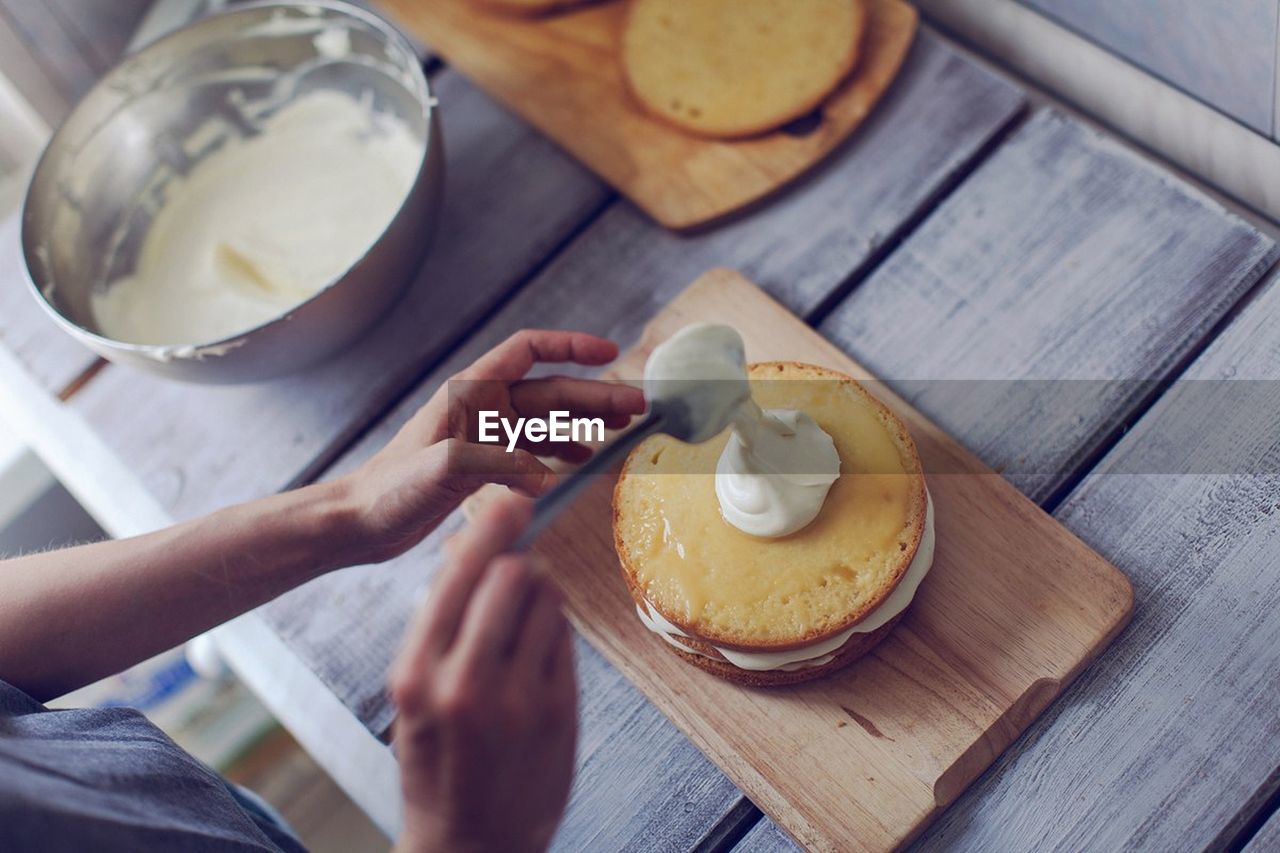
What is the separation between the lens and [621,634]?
3.23ft

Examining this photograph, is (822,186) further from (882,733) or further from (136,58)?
(136,58)

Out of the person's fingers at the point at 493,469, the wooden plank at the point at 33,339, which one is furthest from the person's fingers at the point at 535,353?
the wooden plank at the point at 33,339

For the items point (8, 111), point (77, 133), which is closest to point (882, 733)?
point (77, 133)

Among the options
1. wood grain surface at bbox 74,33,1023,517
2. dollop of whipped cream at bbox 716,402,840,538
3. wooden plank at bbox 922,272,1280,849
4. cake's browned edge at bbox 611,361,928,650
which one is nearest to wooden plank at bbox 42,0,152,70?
wood grain surface at bbox 74,33,1023,517

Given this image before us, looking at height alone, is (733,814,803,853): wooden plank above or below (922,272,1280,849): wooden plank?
above

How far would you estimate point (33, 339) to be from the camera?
1.33 metres

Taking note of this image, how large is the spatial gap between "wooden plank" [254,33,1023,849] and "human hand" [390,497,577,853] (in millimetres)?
432

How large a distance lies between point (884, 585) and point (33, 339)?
103 centimetres

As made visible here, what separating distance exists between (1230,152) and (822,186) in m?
0.40

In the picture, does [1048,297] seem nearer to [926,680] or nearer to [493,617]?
[926,680]

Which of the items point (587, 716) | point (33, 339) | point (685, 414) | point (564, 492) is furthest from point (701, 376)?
point (33, 339)

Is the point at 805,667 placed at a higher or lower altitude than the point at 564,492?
lower

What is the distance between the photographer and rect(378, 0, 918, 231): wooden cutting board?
1.20 m

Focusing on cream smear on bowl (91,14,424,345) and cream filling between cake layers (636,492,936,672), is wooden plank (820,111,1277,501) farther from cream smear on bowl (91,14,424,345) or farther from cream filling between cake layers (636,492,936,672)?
cream smear on bowl (91,14,424,345)
